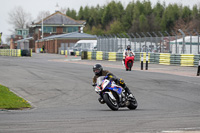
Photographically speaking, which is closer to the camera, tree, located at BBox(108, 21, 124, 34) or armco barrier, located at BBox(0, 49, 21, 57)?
armco barrier, located at BBox(0, 49, 21, 57)

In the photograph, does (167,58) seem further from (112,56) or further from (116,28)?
(116,28)

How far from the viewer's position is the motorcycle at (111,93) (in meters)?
10.8

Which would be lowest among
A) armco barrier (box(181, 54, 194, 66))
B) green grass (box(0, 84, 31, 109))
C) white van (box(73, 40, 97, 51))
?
green grass (box(0, 84, 31, 109))

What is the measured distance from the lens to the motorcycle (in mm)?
10828

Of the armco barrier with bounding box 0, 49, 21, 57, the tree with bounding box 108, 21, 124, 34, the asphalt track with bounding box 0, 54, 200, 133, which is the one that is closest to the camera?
the asphalt track with bounding box 0, 54, 200, 133

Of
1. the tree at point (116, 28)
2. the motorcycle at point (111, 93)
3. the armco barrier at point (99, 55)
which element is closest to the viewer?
the motorcycle at point (111, 93)

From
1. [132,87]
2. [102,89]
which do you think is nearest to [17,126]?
[102,89]

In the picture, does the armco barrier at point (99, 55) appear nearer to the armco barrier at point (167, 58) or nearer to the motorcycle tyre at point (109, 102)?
the armco barrier at point (167, 58)

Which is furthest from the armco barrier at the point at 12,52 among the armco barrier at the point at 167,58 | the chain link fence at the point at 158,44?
the armco barrier at the point at 167,58

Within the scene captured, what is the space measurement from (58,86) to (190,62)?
57.2 feet

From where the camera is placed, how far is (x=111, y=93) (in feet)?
35.8

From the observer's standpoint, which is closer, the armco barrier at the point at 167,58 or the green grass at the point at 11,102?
the green grass at the point at 11,102

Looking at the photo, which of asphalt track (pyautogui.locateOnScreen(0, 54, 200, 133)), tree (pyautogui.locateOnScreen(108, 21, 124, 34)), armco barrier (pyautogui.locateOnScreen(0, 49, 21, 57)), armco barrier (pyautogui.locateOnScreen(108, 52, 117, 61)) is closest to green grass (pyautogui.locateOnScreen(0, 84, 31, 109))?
asphalt track (pyautogui.locateOnScreen(0, 54, 200, 133))

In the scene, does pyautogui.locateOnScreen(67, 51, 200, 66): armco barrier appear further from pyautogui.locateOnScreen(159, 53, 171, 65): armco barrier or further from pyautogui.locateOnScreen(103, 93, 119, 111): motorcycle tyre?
pyautogui.locateOnScreen(103, 93, 119, 111): motorcycle tyre
